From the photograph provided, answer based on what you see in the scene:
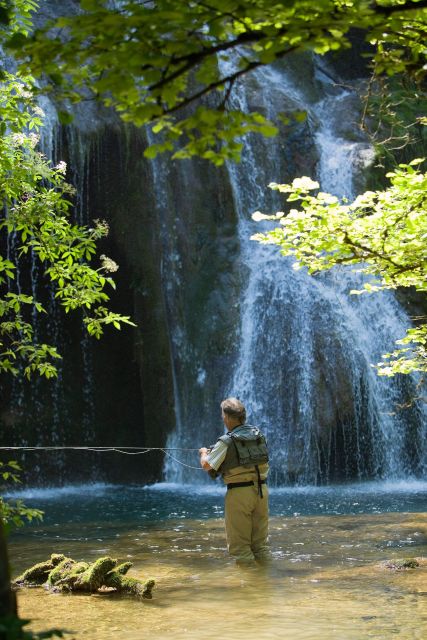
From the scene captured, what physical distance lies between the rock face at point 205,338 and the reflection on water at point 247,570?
2.46 m

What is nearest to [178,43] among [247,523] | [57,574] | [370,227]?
[370,227]

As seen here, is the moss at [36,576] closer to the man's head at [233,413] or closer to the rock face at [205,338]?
the man's head at [233,413]

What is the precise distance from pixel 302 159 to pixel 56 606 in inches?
537

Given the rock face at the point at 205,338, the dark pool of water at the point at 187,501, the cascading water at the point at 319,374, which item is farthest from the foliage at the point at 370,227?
the rock face at the point at 205,338

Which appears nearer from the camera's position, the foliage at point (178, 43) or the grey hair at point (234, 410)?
the foliage at point (178, 43)

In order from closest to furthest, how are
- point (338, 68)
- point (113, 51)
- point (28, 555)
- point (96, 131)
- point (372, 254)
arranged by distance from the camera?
1. point (113, 51)
2. point (372, 254)
3. point (28, 555)
4. point (96, 131)
5. point (338, 68)

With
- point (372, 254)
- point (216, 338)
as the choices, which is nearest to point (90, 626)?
point (372, 254)

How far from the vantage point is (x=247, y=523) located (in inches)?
271

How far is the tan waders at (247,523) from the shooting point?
6.79m

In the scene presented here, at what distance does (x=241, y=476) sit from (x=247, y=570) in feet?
2.57

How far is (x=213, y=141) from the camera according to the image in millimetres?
3215

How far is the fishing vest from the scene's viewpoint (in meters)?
6.67

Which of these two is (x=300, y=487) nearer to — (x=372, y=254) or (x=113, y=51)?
(x=372, y=254)

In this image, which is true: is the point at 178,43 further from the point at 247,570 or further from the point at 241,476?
the point at 247,570
